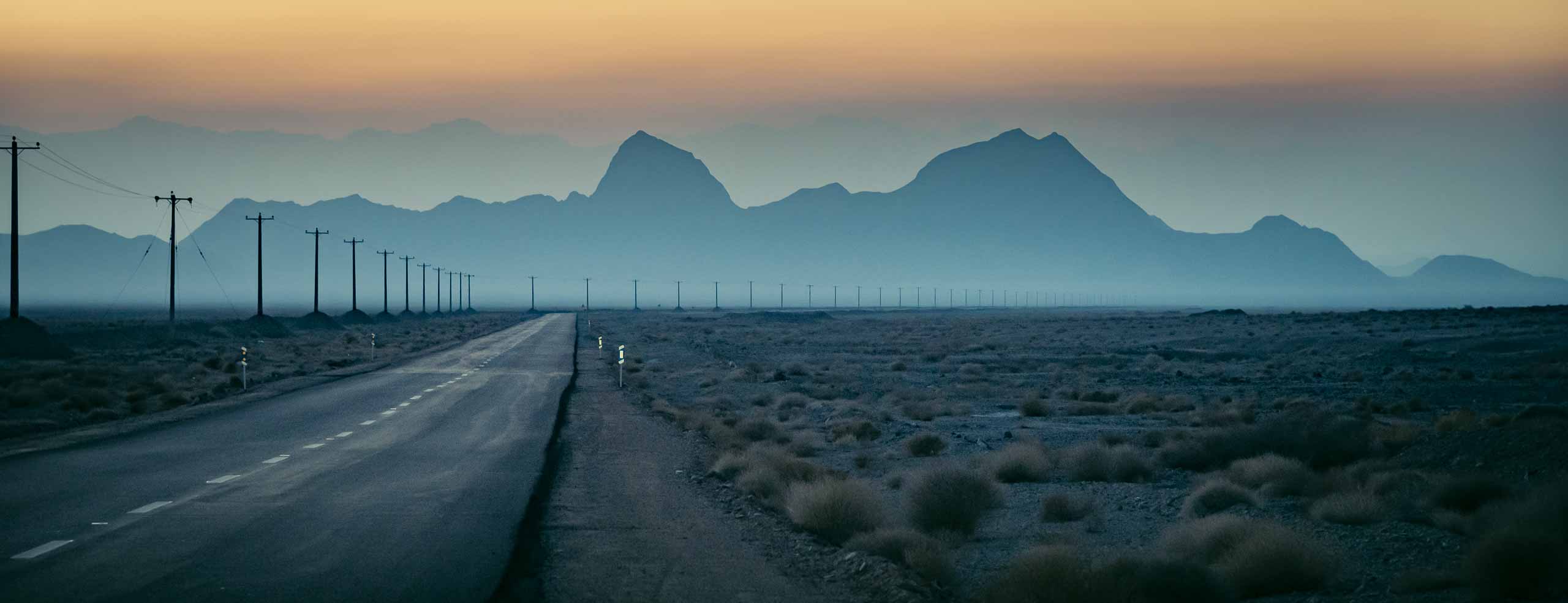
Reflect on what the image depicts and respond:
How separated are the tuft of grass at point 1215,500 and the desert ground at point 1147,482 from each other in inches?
1.0

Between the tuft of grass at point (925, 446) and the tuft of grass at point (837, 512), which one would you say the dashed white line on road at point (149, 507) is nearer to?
the tuft of grass at point (837, 512)

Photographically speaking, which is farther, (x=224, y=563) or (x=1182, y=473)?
(x=1182, y=473)

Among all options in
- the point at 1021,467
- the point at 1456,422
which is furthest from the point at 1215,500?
the point at 1456,422

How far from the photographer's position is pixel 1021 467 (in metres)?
16.4

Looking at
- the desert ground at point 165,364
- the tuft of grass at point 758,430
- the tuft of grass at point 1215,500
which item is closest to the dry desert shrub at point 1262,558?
the tuft of grass at point 1215,500

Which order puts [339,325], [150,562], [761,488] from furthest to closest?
[339,325]
[761,488]
[150,562]

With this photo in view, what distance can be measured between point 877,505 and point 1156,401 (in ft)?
58.5

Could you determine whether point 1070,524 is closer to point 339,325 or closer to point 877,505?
point 877,505

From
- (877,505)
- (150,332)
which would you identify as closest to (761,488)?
(877,505)

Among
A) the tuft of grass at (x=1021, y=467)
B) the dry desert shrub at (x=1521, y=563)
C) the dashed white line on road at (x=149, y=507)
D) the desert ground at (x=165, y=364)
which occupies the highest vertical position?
the dry desert shrub at (x=1521, y=563)

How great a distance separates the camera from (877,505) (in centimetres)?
1234

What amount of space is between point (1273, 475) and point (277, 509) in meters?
10.8

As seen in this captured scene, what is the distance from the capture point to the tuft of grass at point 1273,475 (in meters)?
13.9

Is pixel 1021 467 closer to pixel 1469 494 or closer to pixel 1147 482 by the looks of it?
pixel 1147 482
